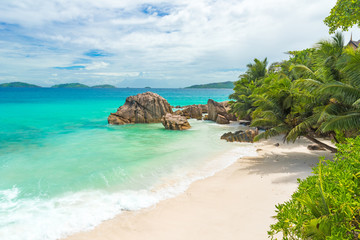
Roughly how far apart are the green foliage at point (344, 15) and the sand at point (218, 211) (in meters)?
8.28

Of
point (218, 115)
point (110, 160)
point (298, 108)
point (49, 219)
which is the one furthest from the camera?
point (218, 115)

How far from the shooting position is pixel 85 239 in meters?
6.45

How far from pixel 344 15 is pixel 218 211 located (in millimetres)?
12507

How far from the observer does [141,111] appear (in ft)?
108

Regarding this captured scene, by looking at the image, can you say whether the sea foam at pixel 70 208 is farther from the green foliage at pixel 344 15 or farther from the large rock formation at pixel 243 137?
the green foliage at pixel 344 15

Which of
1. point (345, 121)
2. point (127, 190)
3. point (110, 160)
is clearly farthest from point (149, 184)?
point (345, 121)

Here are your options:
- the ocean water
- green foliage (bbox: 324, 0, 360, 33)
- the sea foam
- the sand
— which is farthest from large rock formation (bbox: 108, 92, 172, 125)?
green foliage (bbox: 324, 0, 360, 33)

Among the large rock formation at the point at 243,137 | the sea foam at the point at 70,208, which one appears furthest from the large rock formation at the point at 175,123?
the sea foam at the point at 70,208

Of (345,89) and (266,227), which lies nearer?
(266,227)

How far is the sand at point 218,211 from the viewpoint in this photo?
635 cm

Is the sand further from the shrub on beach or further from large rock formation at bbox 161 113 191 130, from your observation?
large rock formation at bbox 161 113 191 130

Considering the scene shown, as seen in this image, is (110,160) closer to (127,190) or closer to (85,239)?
(127,190)

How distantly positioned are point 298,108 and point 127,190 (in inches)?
400

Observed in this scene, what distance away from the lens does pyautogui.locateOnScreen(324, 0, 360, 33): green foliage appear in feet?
35.9
